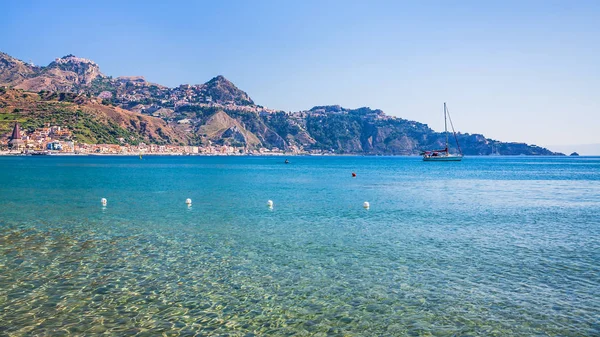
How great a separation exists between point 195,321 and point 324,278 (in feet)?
20.7

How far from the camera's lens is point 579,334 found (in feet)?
40.2

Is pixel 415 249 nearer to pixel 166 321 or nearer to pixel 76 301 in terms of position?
pixel 166 321

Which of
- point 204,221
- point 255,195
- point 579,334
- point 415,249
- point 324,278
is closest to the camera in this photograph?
point 579,334

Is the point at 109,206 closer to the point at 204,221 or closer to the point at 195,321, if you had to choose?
the point at 204,221

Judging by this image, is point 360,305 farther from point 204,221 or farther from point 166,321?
point 204,221

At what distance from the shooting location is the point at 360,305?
14516mm

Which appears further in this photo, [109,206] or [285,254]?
[109,206]

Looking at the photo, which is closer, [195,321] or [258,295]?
[195,321]

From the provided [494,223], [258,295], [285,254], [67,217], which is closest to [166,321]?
[258,295]

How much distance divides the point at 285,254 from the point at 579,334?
1300 centimetres

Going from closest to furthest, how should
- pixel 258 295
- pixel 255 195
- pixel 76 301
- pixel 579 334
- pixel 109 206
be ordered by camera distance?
1. pixel 579 334
2. pixel 76 301
3. pixel 258 295
4. pixel 109 206
5. pixel 255 195

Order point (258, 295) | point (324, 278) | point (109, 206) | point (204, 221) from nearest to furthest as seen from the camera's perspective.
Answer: point (258, 295) < point (324, 278) < point (204, 221) < point (109, 206)

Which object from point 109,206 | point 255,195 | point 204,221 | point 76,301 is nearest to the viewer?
point 76,301

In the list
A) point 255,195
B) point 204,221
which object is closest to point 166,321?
point 204,221
